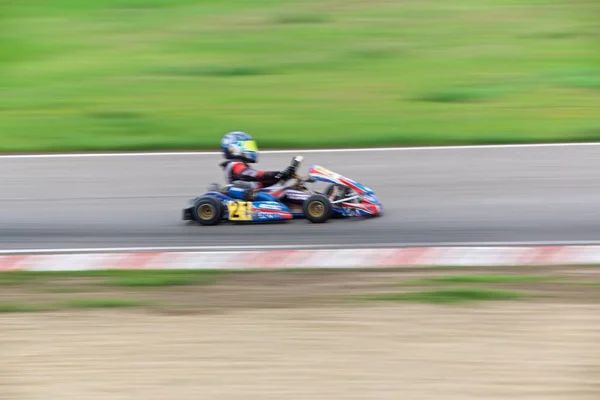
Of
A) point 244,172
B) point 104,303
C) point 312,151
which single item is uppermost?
point 244,172

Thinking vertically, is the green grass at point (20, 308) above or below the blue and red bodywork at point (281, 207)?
below

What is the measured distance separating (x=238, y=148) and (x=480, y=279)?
143 inches

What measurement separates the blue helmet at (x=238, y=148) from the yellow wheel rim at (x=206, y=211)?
2.08 feet

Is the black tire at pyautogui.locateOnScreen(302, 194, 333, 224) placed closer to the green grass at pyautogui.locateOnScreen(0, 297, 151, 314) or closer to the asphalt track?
the asphalt track

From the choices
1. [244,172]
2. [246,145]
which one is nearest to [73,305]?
[244,172]

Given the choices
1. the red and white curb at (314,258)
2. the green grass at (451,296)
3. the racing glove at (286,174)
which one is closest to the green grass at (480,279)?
the green grass at (451,296)

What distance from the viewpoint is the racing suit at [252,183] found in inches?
479

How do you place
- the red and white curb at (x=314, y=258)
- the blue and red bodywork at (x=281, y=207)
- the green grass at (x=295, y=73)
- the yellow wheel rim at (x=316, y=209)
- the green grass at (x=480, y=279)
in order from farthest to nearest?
1. the green grass at (x=295, y=73)
2. the blue and red bodywork at (x=281, y=207)
3. the yellow wheel rim at (x=316, y=209)
4. the red and white curb at (x=314, y=258)
5. the green grass at (x=480, y=279)

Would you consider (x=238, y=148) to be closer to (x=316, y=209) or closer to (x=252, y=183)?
(x=252, y=183)

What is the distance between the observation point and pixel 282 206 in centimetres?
1230

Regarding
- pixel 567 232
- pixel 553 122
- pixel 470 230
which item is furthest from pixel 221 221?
pixel 553 122

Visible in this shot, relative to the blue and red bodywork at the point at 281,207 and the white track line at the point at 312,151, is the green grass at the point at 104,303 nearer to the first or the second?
the blue and red bodywork at the point at 281,207

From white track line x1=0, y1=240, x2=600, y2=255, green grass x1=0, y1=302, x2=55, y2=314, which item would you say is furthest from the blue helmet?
green grass x1=0, y1=302, x2=55, y2=314

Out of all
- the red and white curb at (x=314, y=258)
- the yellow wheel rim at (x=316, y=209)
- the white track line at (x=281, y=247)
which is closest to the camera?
the red and white curb at (x=314, y=258)
